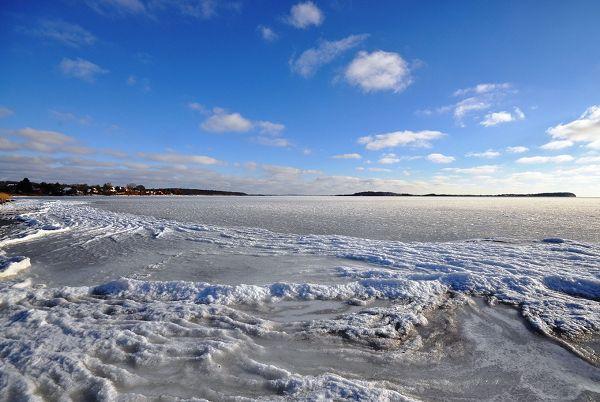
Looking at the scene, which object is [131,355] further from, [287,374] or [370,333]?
[370,333]

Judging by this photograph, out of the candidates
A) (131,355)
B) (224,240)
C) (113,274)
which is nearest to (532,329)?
(131,355)

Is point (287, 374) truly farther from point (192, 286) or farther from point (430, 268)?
point (430, 268)

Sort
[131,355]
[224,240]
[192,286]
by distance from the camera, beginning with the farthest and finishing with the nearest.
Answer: [224,240] < [192,286] < [131,355]

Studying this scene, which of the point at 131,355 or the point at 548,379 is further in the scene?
the point at 131,355

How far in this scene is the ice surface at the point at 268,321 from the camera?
13.2ft

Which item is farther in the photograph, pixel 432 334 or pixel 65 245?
pixel 65 245

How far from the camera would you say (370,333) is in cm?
549

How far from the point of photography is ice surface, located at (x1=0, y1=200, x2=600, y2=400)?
4.02m

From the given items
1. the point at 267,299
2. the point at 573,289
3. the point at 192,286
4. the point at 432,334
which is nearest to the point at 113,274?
the point at 192,286

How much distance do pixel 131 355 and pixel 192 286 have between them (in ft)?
10.5

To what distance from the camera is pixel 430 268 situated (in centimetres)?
1001

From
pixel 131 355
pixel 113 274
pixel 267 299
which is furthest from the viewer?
pixel 113 274

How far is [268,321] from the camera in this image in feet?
19.6

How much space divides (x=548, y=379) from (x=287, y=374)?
363cm
